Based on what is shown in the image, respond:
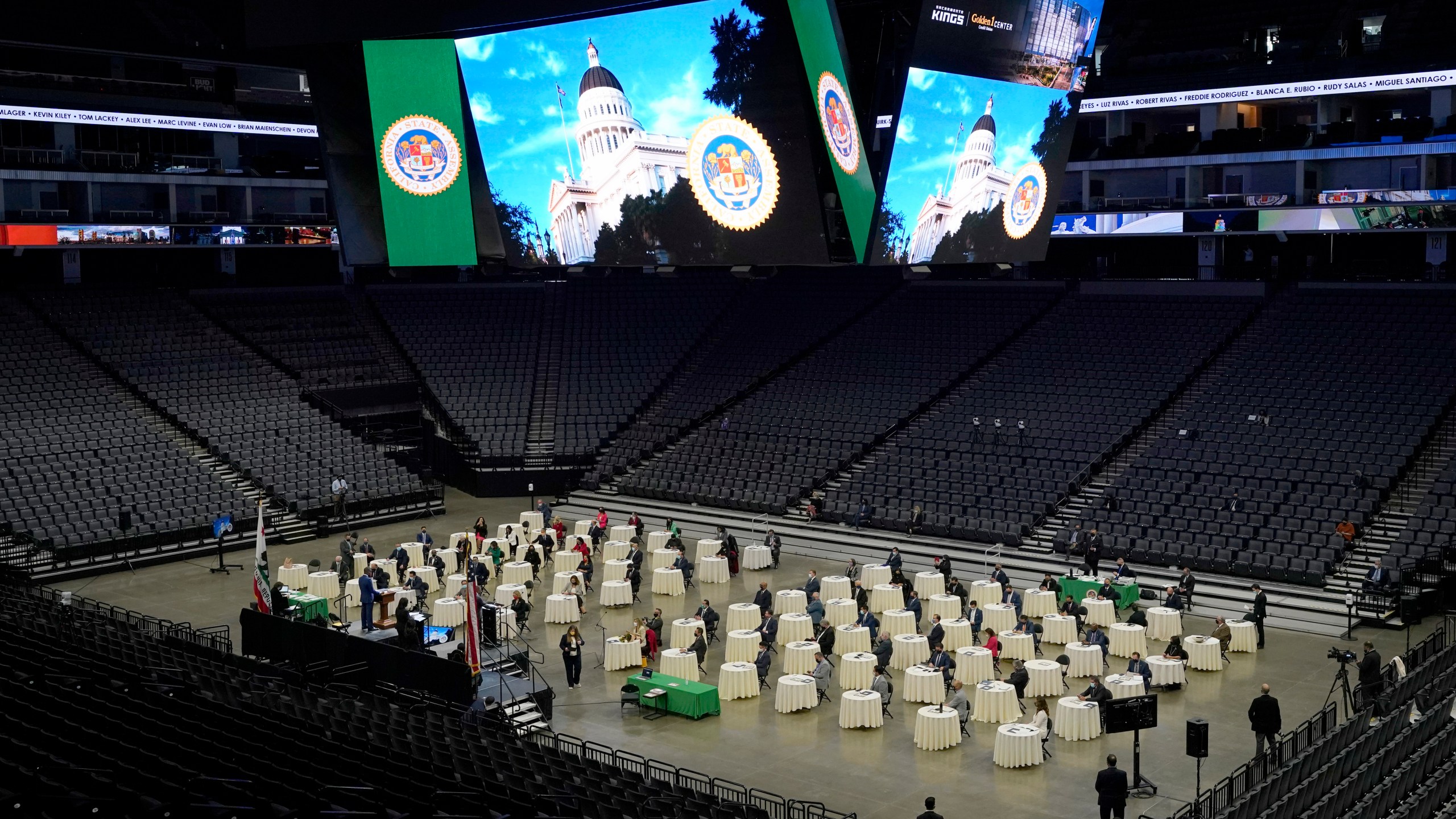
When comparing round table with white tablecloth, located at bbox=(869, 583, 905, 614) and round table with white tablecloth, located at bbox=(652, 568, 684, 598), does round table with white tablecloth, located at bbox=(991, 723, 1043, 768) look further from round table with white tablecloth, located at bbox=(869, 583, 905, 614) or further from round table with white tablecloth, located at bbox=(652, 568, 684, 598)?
round table with white tablecloth, located at bbox=(652, 568, 684, 598)

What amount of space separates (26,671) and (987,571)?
21.6 m

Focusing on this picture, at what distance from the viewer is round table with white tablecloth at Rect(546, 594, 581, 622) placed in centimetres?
2958

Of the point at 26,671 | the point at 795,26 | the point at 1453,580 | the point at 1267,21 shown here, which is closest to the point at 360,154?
the point at 795,26

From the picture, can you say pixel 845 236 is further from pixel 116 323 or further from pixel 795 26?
pixel 116 323

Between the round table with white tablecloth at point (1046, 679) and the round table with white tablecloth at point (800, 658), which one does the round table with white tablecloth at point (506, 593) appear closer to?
the round table with white tablecloth at point (800, 658)

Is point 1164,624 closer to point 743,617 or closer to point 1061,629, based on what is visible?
point 1061,629

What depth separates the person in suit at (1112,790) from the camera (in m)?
17.7

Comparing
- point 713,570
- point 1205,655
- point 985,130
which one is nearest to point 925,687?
point 1205,655

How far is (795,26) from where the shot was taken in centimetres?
2656

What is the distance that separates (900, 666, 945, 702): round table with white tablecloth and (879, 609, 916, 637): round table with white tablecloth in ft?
11.3

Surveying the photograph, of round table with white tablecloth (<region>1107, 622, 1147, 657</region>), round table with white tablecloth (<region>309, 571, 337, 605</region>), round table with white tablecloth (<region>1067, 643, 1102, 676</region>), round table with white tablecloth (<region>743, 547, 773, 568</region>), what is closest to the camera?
round table with white tablecloth (<region>1067, 643, 1102, 676</region>)

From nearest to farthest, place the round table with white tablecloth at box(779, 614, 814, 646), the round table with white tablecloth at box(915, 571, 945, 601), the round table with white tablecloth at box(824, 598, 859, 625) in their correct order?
the round table with white tablecloth at box(779, 614, 814, 646), the round table with white tablecloth at box(824, 598, 859, 625), the round table with white tablecloth at box(915, 571, 945, 601)

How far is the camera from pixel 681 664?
2489 cm

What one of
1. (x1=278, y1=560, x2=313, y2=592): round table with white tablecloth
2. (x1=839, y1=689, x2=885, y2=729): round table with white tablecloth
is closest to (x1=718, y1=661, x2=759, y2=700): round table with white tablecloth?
(x1=839, y1=689, x2=885, y2=729): round table with white tablecloth
